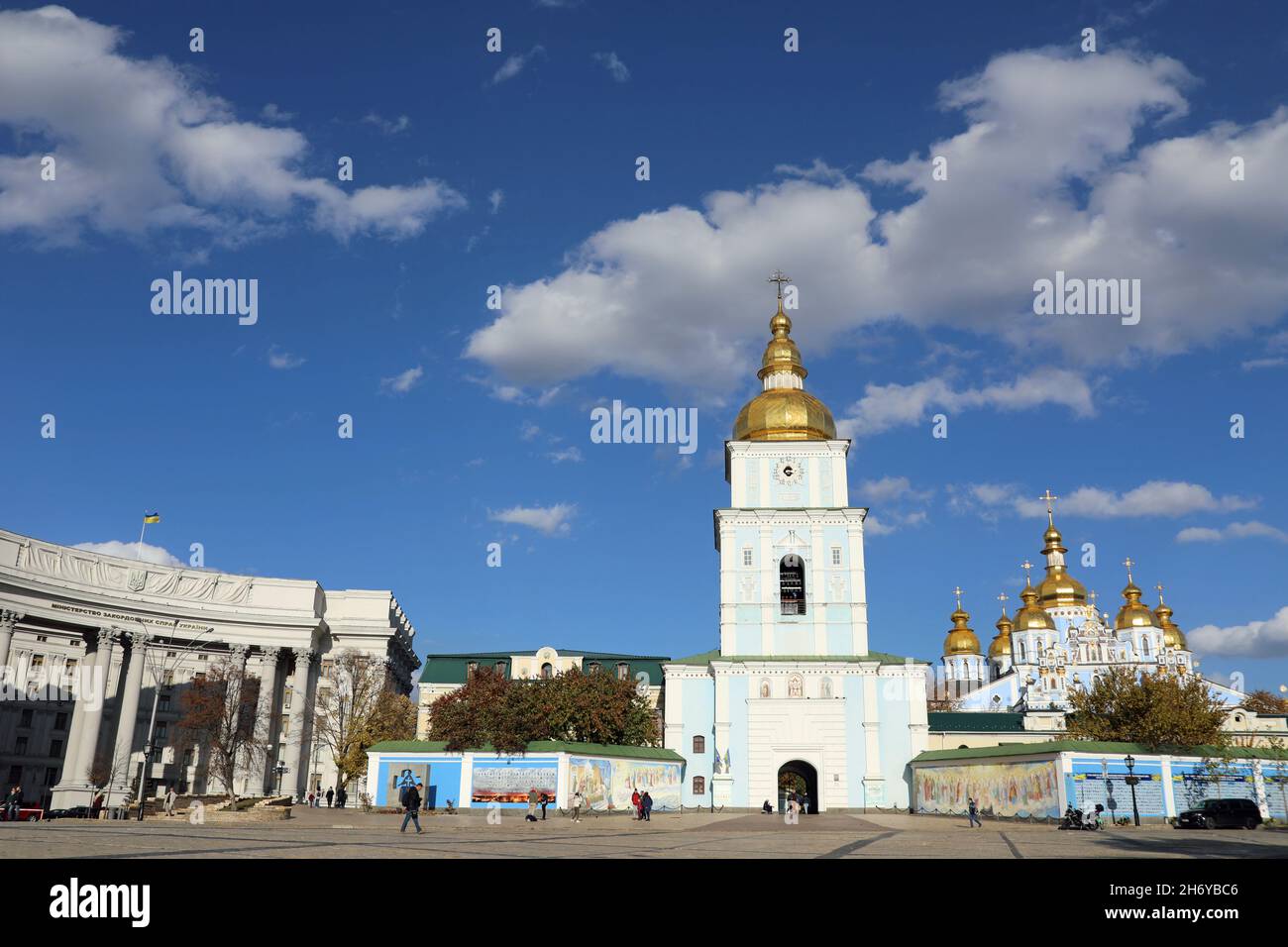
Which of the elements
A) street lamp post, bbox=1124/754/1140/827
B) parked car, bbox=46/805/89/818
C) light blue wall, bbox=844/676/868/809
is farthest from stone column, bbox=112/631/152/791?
street lamp post, bbox=1124/754/1140/827

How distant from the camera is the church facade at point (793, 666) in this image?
49.6m

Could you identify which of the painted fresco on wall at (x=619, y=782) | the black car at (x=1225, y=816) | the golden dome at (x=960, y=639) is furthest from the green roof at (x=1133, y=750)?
the golden dome at (x=960, y=639)

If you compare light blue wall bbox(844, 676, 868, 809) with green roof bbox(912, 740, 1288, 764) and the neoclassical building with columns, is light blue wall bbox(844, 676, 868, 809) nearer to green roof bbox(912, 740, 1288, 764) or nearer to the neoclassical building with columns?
green roof bbox(912, 740, 1288, 764)

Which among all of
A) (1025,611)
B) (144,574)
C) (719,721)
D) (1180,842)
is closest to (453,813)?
(719,721)

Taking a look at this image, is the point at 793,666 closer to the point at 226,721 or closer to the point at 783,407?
the point at 783,407

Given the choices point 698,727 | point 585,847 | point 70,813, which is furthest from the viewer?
point 698,727

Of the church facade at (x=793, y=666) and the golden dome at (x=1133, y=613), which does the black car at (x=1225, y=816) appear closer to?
the church facade at (x=793, y=666)

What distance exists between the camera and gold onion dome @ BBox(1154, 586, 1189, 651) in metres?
95.6

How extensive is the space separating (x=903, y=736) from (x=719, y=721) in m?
10.1

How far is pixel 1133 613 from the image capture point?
9425cm

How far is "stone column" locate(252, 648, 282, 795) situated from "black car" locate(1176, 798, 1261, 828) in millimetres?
53542

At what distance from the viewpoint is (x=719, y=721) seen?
50.4 m

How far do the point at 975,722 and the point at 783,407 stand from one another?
1065 inches

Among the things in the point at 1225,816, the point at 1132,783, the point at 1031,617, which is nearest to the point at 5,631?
the point at 1132,783
